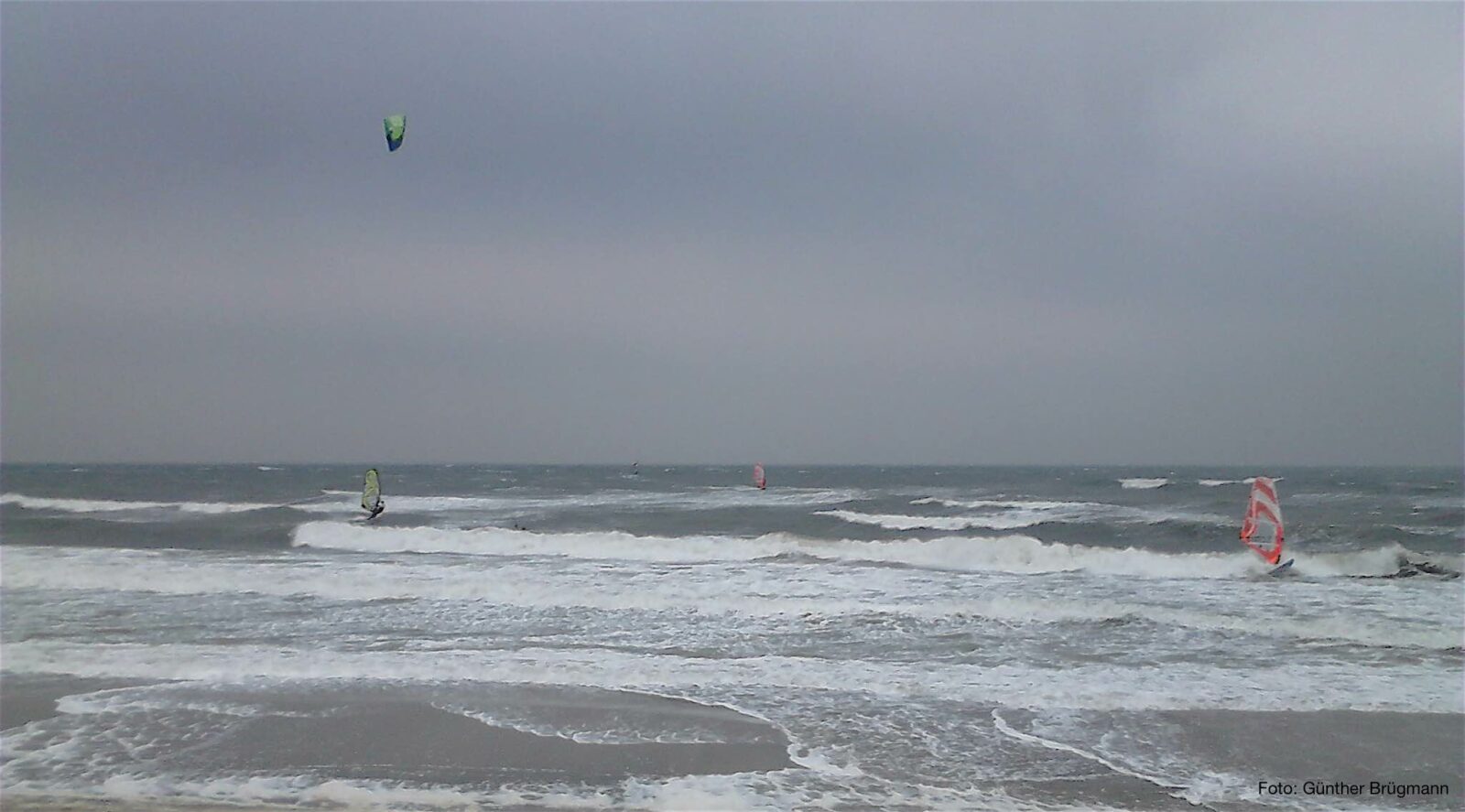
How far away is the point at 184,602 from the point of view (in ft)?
39.9

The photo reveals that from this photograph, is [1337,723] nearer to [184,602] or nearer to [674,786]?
[674,786]

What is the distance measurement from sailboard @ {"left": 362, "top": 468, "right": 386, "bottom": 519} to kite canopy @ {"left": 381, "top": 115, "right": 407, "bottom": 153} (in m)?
17.6

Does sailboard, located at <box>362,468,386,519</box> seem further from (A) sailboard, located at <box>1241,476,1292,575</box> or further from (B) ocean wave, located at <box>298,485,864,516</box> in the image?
(A) sailboard, located at <box>1241,476,1292,575</box>

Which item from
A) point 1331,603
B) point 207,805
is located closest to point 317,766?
point 207,805

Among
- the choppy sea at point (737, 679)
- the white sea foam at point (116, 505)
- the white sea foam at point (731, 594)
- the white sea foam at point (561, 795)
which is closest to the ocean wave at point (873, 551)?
the choppy sea at point (737, 679)

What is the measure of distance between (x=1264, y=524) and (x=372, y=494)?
2609 cm

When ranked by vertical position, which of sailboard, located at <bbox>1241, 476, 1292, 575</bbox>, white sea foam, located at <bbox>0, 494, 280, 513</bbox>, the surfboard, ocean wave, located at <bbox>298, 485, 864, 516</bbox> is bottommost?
white sea foam, located at <bbox>0, 494, 280, 513</bbox>

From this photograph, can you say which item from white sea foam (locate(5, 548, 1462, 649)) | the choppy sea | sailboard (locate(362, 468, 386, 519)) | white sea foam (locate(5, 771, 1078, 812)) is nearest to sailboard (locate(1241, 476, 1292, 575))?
the choppy sea

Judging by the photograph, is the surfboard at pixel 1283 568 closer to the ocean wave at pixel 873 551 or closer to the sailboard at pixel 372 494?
the ocean wave at pixel 873 551

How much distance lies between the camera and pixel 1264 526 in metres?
21.5

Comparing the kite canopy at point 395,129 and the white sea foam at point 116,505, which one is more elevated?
the kite canopy at point 395,129

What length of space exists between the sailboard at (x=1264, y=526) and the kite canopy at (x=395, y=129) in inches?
631

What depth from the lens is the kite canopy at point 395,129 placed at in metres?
11.6

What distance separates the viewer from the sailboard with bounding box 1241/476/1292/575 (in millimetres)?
17344
